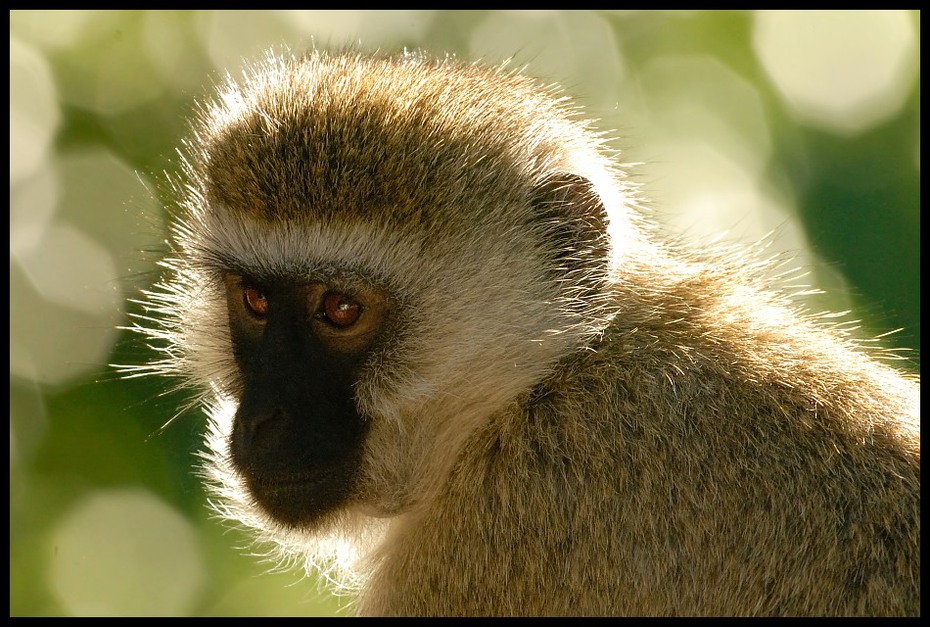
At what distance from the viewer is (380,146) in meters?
3.77

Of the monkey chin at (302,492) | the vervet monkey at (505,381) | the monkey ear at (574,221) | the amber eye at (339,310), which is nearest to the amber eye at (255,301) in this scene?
the vervet monkey at (505,381)

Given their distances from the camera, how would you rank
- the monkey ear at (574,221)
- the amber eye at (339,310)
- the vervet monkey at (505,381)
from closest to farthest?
the vervet monkey at (505,381), the amber eye at (339,310), the monkey ear at (574,221)

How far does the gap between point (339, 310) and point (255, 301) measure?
1.22ft

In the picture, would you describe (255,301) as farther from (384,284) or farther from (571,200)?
(571,200)

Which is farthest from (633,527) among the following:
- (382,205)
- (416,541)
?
(382,205)

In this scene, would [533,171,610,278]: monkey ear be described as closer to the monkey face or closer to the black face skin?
the monkey face

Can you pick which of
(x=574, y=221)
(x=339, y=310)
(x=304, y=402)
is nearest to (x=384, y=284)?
(x=339, y=310)

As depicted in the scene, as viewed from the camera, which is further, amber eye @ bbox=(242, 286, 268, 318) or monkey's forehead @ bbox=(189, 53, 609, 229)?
amber eye @ bbox=(242, 286, 268, 318)

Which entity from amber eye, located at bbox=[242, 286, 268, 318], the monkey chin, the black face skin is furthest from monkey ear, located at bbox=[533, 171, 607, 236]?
the monkey chin

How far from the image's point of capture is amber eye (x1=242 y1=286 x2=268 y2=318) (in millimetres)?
3836

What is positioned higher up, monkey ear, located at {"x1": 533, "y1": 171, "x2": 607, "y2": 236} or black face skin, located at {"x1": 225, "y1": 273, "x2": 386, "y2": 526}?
monkey ear, located at {"x1": 533, "y1": 171, "x2": 607, "y2": 236}

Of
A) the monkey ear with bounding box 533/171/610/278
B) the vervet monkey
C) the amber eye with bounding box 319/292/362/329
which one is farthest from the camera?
the monkey ear with bounding box 533/171/610/278

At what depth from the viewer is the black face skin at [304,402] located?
3533mm

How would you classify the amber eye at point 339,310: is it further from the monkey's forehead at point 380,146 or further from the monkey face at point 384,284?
the monkey's forehead at point 380,146
